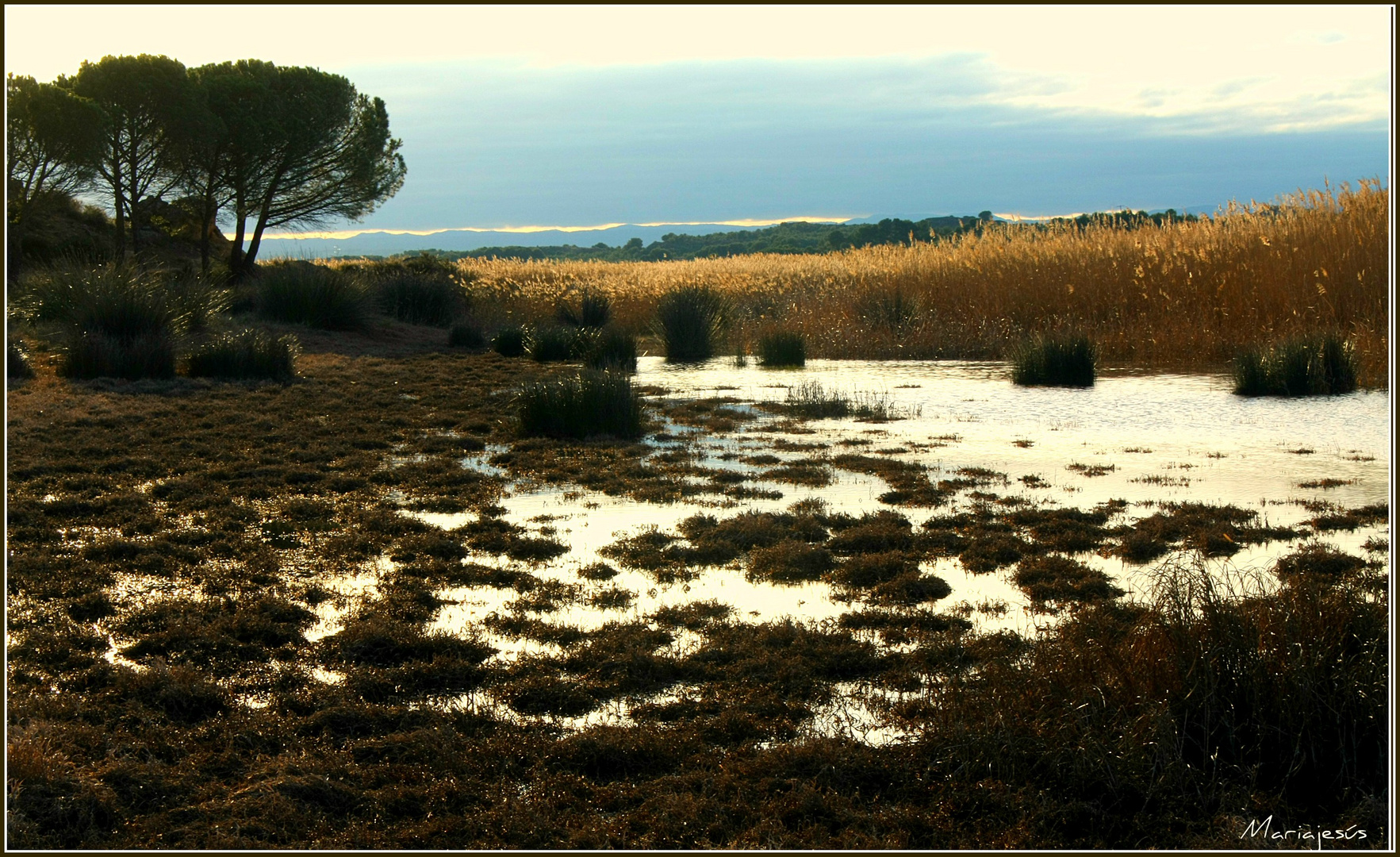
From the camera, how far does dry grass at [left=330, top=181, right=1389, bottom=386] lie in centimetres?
1227

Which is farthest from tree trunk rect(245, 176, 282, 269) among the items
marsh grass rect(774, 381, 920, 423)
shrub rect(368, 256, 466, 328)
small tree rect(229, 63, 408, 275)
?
marsh grass rect(774, 381, 920, 423)

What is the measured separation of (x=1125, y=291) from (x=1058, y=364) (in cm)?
412

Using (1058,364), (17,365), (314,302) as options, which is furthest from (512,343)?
(1058,364)

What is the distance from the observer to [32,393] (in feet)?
33.8

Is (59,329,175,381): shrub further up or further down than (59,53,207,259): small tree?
further down

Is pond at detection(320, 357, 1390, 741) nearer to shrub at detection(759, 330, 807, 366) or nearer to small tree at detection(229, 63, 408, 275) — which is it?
shrub at detection(759, 330, 807, 366)

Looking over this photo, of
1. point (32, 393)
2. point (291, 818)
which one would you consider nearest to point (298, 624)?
point (291, 818)

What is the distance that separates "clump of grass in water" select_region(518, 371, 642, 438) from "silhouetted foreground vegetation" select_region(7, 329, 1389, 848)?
2954mm

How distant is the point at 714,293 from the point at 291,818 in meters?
17.2

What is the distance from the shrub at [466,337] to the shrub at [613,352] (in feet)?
11.3

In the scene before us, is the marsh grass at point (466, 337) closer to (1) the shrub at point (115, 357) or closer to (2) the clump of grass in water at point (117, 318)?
(2) the clump of grass in water at point (117, 318)

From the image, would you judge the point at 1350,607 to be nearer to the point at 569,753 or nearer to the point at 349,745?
the point at 569,753

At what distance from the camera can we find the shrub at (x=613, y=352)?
13.9m

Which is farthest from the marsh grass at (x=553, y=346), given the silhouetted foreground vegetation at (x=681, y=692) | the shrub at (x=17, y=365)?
the silhouetted foreground vegetation at (x=681, y=692)
